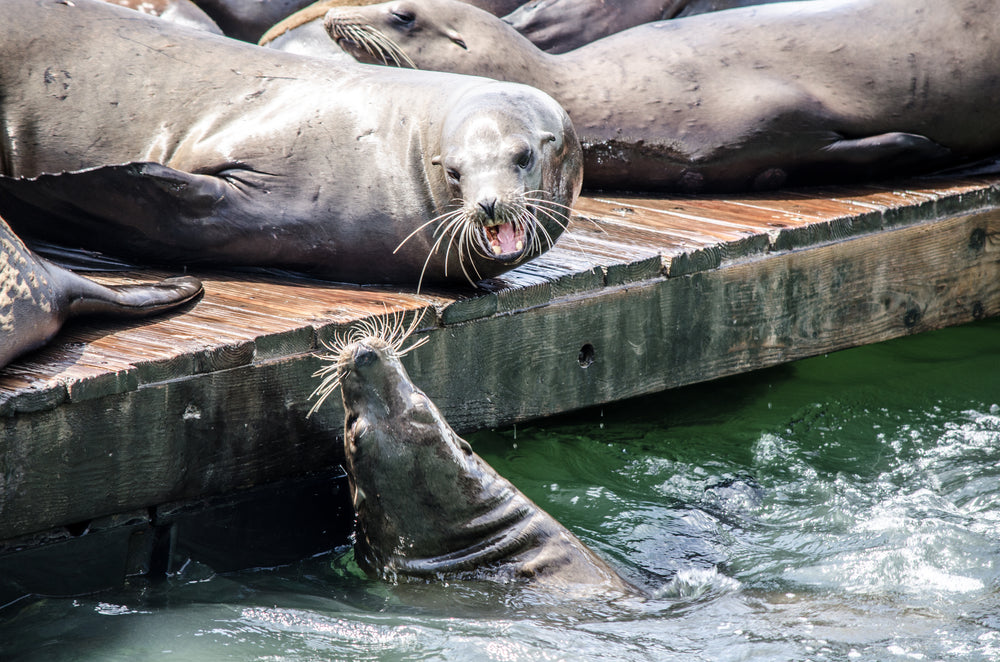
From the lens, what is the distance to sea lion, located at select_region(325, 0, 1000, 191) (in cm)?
519

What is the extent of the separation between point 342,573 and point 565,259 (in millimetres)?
1430

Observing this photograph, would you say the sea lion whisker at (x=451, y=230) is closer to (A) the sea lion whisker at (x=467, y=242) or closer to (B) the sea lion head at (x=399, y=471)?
(A) the sea lion whisker at (x=467, y=242)

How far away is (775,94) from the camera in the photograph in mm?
5207

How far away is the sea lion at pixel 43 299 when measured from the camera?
2998mm

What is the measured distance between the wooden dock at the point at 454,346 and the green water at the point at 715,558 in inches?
8.4

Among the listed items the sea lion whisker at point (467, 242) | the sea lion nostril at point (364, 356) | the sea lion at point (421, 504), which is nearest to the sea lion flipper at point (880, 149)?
the sea lion whisker at point (467, 242)

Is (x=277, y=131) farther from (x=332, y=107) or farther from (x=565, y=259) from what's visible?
(x=565, y=259)

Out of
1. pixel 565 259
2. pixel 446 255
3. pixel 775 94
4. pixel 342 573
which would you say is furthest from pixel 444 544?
pixel 775 94

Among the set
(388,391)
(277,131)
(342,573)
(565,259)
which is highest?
(277,131)

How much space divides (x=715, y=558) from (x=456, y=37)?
253 cm

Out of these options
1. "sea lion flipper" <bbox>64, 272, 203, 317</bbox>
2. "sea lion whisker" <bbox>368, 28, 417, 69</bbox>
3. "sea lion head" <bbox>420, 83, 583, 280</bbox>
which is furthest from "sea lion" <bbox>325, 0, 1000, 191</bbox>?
"sea lion flipper" <bbox>64, 272, 203, 317</bbox>

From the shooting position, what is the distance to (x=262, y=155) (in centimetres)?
386

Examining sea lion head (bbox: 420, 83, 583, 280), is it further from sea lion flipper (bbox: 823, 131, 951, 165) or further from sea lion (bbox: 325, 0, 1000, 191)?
sea lion flipper (bbox: 823, 131, 951, 165)

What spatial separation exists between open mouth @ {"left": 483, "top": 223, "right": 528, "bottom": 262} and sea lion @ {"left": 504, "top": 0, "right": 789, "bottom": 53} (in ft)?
9.25
